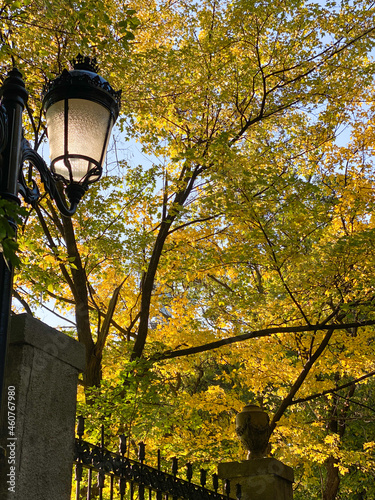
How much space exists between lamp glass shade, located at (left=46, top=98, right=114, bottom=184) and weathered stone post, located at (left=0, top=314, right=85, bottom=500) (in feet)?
3.29

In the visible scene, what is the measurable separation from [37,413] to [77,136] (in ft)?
5.42

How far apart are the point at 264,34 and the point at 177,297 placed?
631cm

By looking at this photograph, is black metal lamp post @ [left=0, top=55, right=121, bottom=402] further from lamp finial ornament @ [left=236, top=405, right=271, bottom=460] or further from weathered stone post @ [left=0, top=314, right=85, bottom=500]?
lamp finial ornament @ [left=236, top=405, right=271, bottom=460]

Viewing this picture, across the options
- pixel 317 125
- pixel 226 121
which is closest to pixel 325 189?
pixel 317 125

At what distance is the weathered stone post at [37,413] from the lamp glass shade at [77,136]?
100 cm

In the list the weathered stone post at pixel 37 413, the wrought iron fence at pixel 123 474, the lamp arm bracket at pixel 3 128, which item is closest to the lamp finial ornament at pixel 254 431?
the wrought iron fence at pixel 123 474

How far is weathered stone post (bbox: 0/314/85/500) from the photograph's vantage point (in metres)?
2.49

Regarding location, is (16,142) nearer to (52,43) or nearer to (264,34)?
(52,43)

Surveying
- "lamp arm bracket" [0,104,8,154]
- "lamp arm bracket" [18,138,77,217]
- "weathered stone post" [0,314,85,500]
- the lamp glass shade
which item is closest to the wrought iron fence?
"weathered stone post" [0,314,85,500]

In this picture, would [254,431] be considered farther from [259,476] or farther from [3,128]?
[3,128]

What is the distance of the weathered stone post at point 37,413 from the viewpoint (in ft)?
8.18

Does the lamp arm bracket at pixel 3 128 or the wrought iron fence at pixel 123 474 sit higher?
the lamp arm bracket at pixel 3 128

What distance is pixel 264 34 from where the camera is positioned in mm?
9266

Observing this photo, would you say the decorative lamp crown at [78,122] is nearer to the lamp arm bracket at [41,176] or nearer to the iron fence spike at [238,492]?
the lamp arm bracket at [41,176]
